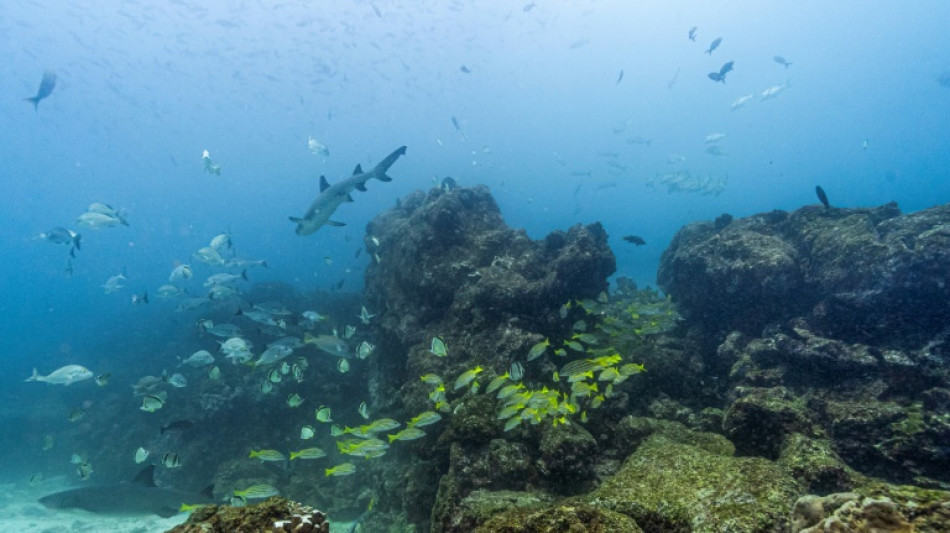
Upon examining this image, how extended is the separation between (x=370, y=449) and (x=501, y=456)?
7.50 ft

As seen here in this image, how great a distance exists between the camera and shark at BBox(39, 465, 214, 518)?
9898 millimetres

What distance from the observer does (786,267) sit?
9.26 metres

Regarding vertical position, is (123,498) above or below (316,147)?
below

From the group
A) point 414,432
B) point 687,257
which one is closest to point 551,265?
point 687,257

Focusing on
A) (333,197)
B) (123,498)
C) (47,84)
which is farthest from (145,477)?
(47,84)

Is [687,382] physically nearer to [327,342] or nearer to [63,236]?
[327,342]

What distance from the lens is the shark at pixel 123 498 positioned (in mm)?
9898

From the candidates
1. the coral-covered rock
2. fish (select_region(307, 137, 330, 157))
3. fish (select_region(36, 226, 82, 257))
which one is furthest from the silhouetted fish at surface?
the coral-covered rock

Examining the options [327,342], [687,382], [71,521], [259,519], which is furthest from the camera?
[71,521]

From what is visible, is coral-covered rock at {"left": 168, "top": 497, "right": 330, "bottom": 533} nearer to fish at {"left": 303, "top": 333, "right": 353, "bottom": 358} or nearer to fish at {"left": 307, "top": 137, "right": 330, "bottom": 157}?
fish at {"left": 303, "top": 333, "right": 353, "bottom": 358}

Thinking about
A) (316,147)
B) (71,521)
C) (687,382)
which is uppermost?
(316,147)

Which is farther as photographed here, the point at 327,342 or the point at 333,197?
the point at 333,197

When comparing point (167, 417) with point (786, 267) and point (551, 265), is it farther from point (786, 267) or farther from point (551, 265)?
point (786, 267)

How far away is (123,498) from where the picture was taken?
33.1 ft
